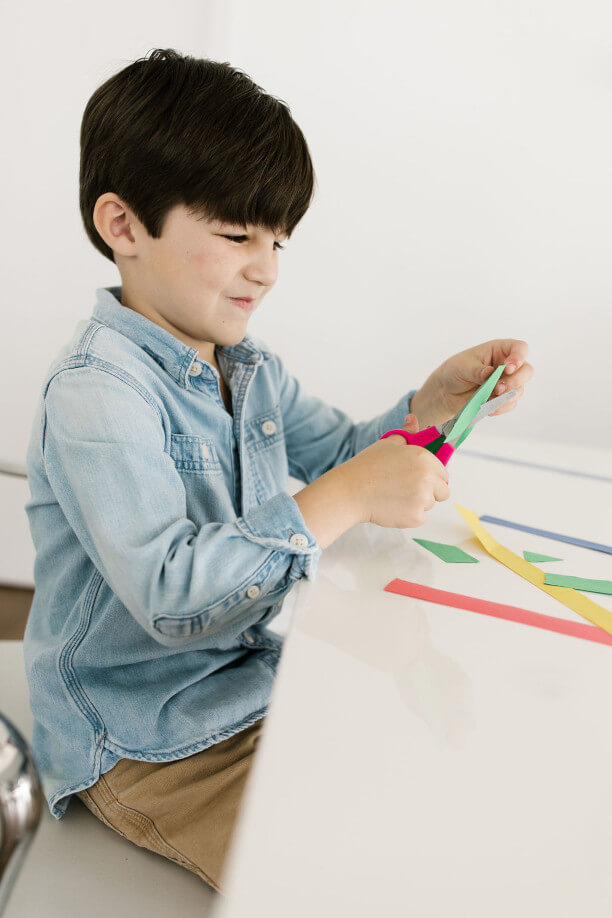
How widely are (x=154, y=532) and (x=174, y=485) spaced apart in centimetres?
5

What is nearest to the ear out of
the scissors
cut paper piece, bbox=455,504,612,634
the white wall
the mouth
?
the mouth

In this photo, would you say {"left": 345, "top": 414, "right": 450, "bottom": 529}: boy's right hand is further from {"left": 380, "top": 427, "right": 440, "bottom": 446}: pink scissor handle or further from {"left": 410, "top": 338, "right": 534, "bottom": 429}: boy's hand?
{"left": 410, "top": 338, "right": 534, "bottom": 429}: boy's hand

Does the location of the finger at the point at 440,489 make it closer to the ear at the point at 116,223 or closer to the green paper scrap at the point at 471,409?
the green paper scrap at the point at 471,409

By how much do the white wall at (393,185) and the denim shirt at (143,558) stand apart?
3.60 ft

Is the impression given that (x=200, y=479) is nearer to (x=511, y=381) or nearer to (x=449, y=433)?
(x=449, y=433)

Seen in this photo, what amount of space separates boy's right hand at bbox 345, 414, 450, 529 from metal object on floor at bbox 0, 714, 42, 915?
1.13 feet

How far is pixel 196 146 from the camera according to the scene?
0.72 metres

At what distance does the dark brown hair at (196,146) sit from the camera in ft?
2.38

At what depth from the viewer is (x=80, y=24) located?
176 cm

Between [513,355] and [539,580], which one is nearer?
[539,580]

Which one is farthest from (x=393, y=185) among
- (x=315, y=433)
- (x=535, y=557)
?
(x=535, y=557)

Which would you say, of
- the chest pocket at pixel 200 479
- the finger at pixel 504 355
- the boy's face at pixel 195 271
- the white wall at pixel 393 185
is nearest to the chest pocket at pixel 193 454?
the chest pocket at pixel 200 479

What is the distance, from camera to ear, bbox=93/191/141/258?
770mm

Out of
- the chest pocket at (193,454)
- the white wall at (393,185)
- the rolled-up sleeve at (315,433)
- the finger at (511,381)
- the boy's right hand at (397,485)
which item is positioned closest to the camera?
the boy's right hand at (397,485)
